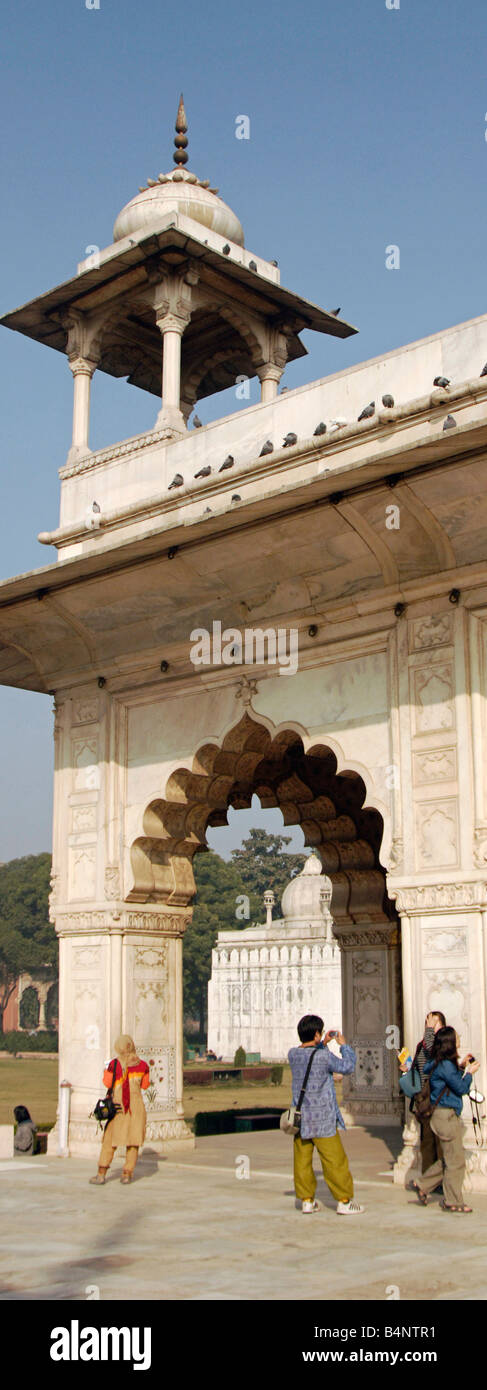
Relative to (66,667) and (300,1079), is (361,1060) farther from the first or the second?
(300,1079)

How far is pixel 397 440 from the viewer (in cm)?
1197

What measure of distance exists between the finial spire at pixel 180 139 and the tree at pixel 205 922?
185 ft

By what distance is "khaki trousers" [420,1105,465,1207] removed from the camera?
9727 mm

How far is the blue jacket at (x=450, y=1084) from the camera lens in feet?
32.1

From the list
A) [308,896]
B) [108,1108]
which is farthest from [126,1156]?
[308,896]

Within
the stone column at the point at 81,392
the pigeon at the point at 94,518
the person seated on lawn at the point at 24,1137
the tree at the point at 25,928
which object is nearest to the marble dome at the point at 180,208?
the stone column at the point at 81,392

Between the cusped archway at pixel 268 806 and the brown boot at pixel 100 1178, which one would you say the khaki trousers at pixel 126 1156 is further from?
the cusped archway at pixel 268 806

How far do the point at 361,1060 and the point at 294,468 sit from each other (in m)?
9.25

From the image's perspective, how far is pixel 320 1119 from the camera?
929 cm

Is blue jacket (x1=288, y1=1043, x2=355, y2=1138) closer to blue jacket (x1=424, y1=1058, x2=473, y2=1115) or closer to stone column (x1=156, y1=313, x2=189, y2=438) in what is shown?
blue jacket (x1=424, y1=1058, x2=473, y2=1115)

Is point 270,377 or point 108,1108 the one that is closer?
point 108,1108

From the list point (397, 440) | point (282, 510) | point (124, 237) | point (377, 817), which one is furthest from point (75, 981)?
point (124, 237)

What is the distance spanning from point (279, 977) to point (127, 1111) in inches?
1476

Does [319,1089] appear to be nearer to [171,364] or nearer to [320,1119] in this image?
[320,1119]
